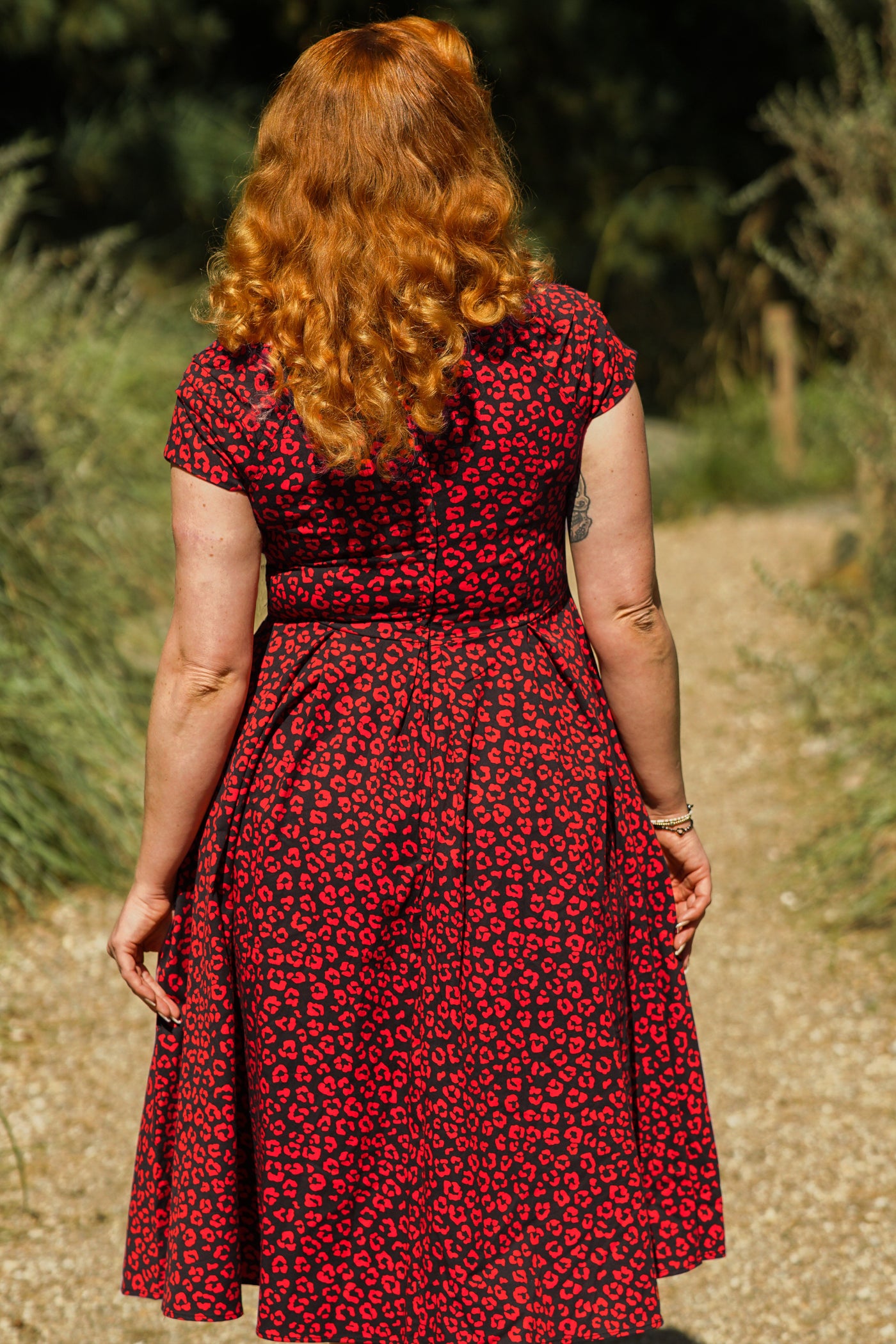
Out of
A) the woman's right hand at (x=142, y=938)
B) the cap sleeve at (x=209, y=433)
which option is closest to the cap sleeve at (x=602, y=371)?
the cap sleeve at (x=209, y=433)

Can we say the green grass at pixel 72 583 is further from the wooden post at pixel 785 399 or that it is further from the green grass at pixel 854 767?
the wooden post at pixel 785 399

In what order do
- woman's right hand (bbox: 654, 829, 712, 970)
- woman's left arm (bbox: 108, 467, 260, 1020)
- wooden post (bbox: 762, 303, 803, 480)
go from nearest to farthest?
woman's left arm (bbox: 108, 467, 260, 1020)
woman's right hand (bbox: 654, 829, 712, 970)
wooden post (bbox: 762, 303, 803, 480)

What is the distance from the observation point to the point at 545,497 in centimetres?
164

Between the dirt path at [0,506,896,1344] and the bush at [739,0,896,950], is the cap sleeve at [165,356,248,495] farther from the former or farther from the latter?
the bush at [739,0,896,950]

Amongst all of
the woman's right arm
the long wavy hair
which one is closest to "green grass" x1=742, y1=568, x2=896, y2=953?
the woman's right arm

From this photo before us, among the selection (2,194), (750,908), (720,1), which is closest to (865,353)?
(750,908)

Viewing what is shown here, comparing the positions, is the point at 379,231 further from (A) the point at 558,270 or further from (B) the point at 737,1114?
(A) the point at 558,270

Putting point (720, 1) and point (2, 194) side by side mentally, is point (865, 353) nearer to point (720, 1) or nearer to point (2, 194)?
point (2, 194)

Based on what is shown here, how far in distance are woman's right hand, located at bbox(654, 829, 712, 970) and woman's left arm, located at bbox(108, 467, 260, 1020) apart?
0.60 m

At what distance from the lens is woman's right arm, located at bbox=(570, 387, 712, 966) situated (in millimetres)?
1663

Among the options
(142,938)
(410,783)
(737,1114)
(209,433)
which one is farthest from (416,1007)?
(737,1114)

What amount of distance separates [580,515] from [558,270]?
5909mm

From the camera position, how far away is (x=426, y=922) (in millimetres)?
1653

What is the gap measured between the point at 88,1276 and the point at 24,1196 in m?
0.19
